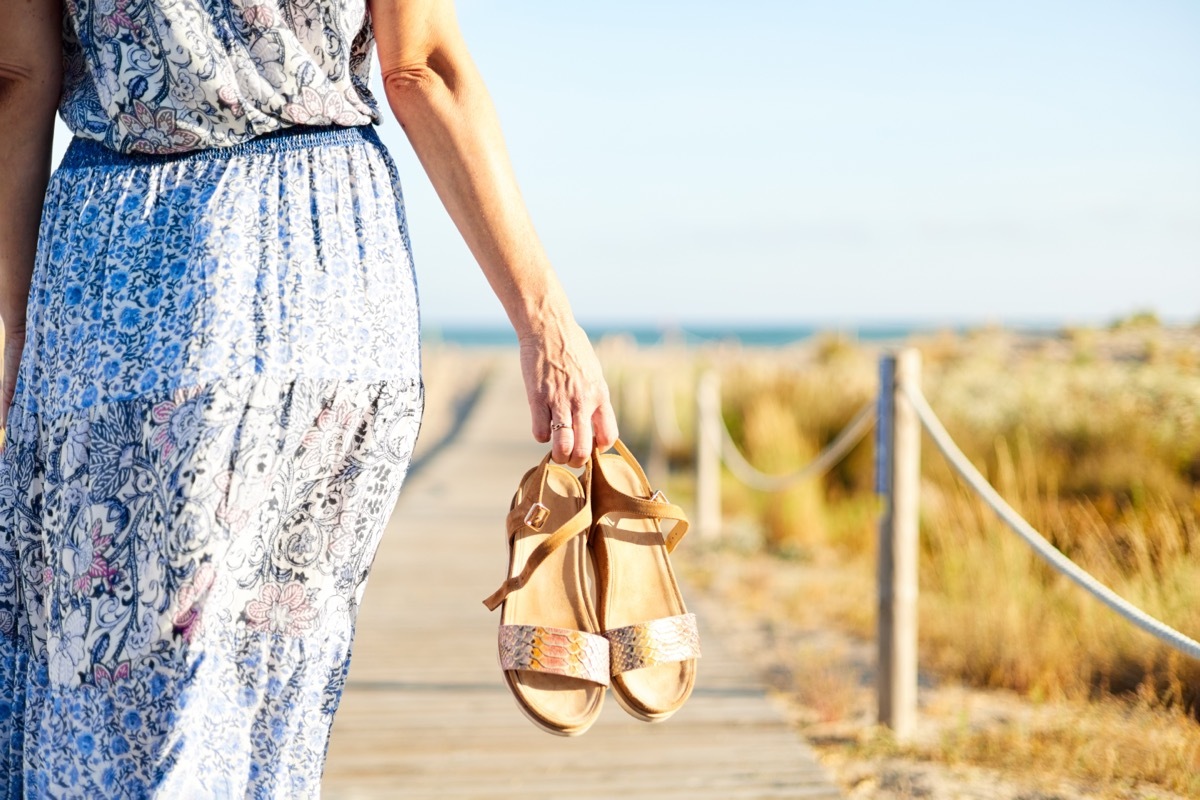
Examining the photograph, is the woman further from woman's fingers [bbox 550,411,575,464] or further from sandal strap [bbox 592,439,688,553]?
sandal strap [bbox 592,439,688,553]

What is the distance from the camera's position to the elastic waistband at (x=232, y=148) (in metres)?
1.17

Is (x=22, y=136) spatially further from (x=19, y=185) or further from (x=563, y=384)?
(x=563, y=384)

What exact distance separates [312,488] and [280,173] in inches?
14.2

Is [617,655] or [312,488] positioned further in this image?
[617,655]

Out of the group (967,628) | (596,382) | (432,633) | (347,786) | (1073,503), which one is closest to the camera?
(596,382)

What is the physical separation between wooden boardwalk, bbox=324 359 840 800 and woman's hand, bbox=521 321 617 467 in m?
1.63

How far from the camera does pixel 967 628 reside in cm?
391

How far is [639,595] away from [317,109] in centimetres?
81

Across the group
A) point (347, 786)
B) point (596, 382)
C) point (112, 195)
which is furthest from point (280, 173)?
point (347, 786)

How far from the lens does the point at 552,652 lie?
54.8 inches

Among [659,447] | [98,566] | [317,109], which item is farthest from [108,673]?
[659,447]

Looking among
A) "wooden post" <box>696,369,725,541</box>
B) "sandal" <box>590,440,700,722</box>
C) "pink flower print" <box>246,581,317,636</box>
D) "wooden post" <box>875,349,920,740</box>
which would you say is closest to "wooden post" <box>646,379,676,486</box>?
"wooden post" <box>696,369,725,541</box>

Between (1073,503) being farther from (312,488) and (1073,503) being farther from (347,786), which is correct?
(312,488)

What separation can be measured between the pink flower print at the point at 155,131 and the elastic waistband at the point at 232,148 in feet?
0.05
